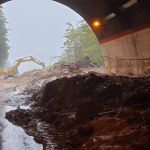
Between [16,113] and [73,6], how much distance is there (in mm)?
10270

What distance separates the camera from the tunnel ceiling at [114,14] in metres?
15.3

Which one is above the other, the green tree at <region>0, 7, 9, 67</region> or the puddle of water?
the green tree at <region>0, 7, 9, 67</region>

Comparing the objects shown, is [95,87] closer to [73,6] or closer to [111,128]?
[111,128]

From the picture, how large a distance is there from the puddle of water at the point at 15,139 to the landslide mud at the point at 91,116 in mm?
220

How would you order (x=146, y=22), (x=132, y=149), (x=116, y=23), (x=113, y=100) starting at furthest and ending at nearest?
(x=116, y=23) < (x=146, y=22) < (x=113, y=100) < (x=132, y=149)

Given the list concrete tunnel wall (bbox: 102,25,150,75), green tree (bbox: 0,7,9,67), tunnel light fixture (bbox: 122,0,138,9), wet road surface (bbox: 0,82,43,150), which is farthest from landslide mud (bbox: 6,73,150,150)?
green tree (bbox: 0,7,9,67)

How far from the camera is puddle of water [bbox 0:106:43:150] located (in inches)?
334

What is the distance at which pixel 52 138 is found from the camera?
922cm

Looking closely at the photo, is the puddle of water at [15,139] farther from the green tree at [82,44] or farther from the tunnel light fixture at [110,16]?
the green tree at [82,44]

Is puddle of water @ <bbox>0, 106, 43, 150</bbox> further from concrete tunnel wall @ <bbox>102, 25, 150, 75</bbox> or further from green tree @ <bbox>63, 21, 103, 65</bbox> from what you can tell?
green tree @ <bbox>63, 21, 103, 65</bbox>

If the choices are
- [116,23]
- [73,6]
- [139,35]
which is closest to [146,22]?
[139,35]

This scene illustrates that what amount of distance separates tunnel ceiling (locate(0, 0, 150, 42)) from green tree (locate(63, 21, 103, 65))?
1932 cm

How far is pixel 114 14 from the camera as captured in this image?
17.8 metres

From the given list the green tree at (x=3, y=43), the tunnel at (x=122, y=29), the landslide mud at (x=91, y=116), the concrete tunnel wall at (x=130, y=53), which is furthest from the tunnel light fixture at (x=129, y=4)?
the green tree at (x=3, y=43)
